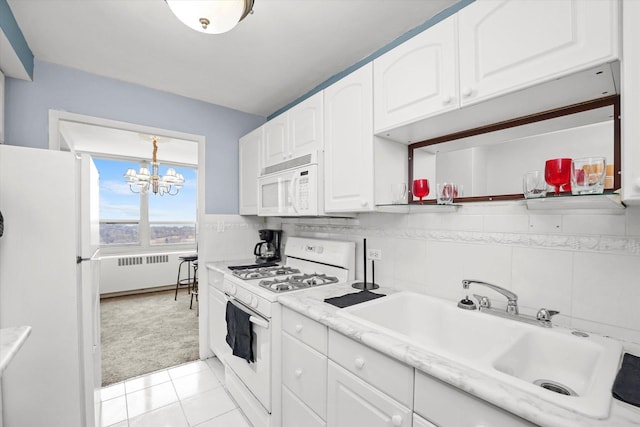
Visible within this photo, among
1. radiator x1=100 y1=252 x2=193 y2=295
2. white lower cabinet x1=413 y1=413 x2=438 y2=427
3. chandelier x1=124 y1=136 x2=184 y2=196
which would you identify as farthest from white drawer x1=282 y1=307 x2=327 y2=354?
radiator x1=100 y1=252 x2=193 y2=295

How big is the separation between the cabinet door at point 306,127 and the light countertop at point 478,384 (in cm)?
116

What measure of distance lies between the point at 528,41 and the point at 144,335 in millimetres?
A: 4111

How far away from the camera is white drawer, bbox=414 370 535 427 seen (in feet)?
2.55

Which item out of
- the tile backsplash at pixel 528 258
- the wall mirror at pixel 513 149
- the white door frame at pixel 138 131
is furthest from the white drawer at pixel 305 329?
the white door frame at pixel 138 131

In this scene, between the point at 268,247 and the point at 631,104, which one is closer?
the point at 631,104

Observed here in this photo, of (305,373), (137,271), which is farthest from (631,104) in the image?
(137,271)

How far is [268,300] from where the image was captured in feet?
5.52

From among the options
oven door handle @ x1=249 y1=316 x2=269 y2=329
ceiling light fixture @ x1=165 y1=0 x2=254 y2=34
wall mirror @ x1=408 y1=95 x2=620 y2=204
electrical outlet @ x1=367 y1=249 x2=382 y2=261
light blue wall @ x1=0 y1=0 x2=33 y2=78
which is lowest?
oven door handle @ x1=249 y1=316 x2=269 y2=329

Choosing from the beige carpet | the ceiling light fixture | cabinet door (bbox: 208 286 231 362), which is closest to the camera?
the ceiling light fixture

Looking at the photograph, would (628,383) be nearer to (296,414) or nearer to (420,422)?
(420,422)

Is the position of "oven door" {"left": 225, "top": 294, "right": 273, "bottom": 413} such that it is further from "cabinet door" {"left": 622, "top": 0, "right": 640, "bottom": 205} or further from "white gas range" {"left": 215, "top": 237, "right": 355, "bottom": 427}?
"cabinet door" {"left": 622, "top": 0, "right": 640, "bottom": 205}

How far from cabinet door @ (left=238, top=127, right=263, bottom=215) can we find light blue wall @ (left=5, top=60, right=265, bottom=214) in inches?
3.8

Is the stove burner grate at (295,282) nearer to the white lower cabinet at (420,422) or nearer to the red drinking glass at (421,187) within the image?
the red drinking glass at (421,187)

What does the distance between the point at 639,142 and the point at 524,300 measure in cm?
78
